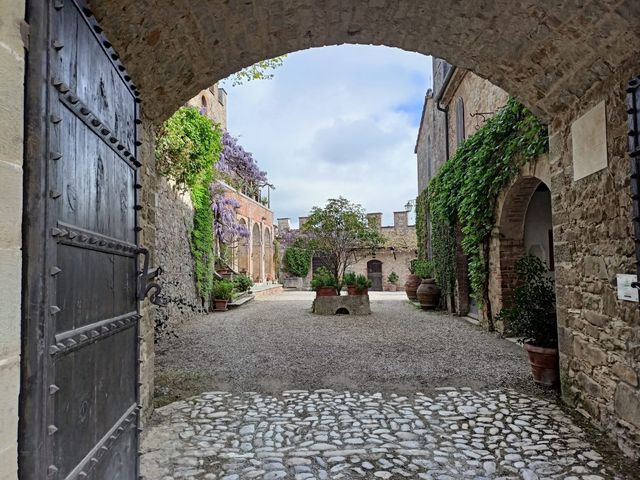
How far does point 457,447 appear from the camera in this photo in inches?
113

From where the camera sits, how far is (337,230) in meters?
12.2

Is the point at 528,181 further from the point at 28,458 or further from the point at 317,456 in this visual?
the point at 28,458

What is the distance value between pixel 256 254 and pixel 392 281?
801 cm

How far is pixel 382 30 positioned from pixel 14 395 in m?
3.29

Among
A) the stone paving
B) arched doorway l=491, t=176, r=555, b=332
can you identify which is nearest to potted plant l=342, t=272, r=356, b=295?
arched doorway l=491, t=176, r=555, b=332

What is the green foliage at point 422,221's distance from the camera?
12688 mm

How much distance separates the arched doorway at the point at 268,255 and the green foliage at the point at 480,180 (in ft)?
44.0

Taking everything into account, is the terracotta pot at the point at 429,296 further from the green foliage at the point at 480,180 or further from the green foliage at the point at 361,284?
the green foliage at the point at 361,284

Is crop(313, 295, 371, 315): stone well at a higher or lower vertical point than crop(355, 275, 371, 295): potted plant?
lower

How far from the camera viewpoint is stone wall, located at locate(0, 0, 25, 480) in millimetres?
1036

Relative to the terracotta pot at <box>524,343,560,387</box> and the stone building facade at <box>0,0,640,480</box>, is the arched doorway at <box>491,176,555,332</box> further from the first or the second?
the stone building facade at <box>0,0,640,480</box>

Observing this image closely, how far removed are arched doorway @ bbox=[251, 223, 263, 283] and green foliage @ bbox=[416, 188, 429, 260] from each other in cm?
→ 958

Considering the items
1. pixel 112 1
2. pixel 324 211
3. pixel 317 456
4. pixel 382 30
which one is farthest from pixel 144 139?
pixel 324 211

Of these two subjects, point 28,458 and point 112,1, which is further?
point 112,1
